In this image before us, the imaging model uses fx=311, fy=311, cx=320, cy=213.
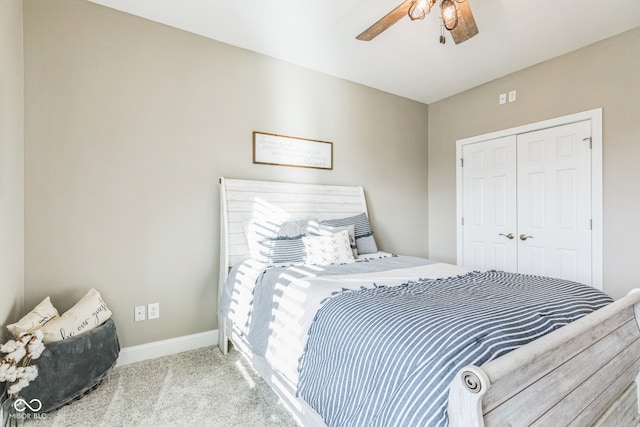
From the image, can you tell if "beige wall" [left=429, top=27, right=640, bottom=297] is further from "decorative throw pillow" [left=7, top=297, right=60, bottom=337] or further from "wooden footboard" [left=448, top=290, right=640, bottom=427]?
"decorative throw pillow" [left=7, top=297, right=60, bottom=337]

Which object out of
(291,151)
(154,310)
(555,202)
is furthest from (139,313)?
(555,202)

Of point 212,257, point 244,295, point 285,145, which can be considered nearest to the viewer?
point 244,295

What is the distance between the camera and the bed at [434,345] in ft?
2.93

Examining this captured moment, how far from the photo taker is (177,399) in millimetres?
1915

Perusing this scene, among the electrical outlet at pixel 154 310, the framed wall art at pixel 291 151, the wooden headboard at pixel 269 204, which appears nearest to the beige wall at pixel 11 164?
the electrical outlet at pixel 154 310

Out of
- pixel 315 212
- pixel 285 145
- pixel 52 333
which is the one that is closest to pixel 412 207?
pixel 315 212

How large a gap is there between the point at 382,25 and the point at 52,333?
2.74m

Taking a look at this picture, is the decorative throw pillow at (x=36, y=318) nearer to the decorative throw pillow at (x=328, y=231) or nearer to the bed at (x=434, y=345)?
the bed at (x=434, y=345)

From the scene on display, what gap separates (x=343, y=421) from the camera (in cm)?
115

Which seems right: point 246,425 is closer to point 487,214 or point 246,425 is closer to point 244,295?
point 244,295

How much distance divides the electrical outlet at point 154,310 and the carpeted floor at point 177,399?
0.34 meters

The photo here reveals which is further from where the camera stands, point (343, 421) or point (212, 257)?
point (212, 257)

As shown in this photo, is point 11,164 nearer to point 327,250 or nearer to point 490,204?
point 327,250

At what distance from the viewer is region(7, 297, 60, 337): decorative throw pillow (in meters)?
1.73
